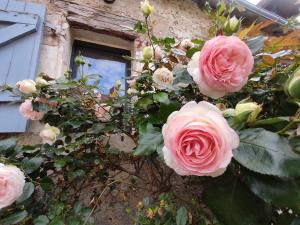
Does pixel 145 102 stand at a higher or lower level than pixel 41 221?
higher

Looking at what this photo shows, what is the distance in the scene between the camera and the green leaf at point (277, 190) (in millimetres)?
713

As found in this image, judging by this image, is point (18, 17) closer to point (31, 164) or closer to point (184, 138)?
point (31, 164)

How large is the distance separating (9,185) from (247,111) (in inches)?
36.1

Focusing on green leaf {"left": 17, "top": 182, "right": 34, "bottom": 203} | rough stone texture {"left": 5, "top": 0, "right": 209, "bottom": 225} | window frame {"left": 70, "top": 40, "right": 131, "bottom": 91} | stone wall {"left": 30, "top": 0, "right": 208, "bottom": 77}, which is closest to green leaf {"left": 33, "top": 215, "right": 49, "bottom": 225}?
green leaf {"left": 17, "top": 182, "right": 34, "bottom": 203}

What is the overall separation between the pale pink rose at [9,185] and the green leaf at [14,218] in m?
0.16

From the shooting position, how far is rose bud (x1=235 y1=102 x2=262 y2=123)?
780mm

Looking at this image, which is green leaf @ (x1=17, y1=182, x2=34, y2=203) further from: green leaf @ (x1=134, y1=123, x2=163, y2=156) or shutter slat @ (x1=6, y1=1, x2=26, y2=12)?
shutter slat @ (x1=6, y1=1, x2=26, y2=12)

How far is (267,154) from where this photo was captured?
0.72 metres

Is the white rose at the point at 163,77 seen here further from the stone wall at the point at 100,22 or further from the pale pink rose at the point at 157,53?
the stone wall at the point at 100,22

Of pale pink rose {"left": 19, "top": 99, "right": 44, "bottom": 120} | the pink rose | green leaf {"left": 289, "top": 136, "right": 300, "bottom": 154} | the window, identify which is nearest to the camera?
the pink rose

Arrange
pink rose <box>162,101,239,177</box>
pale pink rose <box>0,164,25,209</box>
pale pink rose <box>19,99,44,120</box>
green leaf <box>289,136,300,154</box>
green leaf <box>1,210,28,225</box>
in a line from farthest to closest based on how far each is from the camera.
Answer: pale pink rose <box>19,99,44,120</box>
green leaf <box>1,210,28,225</box>
pale pink rose <box>0,164,25,209</box>
green leaf <box>289,136,300,154</box>
pink rose <box>162,101,239,177</box>

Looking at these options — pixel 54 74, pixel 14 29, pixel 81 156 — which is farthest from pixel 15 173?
pixel 14 29

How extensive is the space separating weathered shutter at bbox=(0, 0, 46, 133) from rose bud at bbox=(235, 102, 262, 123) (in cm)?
151

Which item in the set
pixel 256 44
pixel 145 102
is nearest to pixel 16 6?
pixel 145 102
